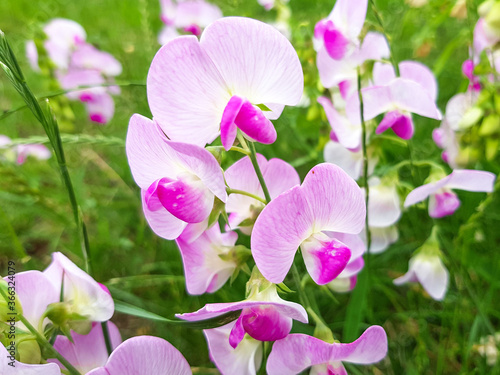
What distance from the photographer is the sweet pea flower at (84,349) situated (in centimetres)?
59

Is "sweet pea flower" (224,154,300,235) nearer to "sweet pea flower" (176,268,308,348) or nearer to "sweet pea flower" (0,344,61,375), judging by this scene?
"sweet pea flower" (176,268,308,348)

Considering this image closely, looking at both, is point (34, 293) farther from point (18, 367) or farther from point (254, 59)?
point (254, 59)

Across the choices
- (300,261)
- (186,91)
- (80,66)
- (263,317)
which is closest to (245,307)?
(263,317)

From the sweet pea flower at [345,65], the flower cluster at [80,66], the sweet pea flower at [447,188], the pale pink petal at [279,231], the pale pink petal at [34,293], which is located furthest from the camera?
the flower cluster at [80,66]

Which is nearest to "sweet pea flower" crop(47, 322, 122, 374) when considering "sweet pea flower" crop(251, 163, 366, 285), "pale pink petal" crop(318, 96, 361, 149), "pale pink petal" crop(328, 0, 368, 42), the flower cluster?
"sweet pea flower" crop(251, 163, 366, 285)

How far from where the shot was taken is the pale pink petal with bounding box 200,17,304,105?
1.56 feet

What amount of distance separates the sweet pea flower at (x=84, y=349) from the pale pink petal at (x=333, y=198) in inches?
11.7

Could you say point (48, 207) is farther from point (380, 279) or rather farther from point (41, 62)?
point (380, 279)

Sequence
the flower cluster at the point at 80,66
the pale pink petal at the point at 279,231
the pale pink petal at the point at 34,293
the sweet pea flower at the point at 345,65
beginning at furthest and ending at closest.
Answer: the flower cluster at the point at 80,66, the sweet pea flower at the point at 345,65, the pale pink petal at the point at 34,293, the pale pink petal at the point at 279,231

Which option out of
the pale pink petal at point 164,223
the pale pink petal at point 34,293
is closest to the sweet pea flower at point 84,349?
the pale pink petal at point 34,293

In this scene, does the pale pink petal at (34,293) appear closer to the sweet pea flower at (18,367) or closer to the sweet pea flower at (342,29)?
the sweet pea flower at (18,367)

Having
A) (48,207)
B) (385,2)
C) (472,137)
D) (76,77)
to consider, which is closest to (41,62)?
(76,77)

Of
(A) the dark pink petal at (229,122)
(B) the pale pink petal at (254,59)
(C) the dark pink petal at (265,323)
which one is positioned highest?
(B) the pale pink petal at (254,59)

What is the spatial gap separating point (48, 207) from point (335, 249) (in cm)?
80
